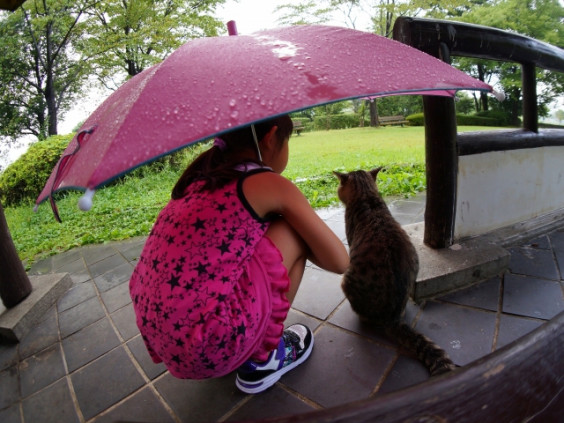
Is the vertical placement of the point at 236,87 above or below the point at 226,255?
above

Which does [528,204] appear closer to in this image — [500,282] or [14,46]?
[500,282]

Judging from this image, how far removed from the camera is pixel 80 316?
2.69 m

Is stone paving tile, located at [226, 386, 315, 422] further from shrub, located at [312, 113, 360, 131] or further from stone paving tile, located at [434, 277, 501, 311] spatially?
shrub, located at [312, 113, 360, 131]

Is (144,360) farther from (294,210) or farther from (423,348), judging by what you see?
(423,348)

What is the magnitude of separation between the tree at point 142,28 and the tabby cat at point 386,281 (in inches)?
492

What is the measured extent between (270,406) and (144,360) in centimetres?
99

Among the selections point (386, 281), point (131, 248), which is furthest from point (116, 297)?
point (386, 281)

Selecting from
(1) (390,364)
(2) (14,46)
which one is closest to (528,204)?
(1) (390,364)

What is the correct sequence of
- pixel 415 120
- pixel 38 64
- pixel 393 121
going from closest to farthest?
1. pixel 38 64
2. pixel 415 120
3. pixel 393 121

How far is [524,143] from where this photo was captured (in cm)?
274

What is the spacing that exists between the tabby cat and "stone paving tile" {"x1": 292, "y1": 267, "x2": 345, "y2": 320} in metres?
0.36

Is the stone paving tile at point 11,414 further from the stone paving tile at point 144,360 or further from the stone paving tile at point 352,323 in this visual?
the stone paving tile at point 352,323

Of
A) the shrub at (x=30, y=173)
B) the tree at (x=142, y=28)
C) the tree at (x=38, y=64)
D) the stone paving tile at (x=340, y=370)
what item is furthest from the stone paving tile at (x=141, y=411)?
the tree at (x=38, y=64)

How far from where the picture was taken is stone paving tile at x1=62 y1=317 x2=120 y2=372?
2.14 meters
